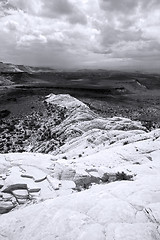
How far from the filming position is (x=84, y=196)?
31.6 feet

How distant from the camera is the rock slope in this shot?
25.0ft

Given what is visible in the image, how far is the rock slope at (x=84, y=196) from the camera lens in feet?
25.0

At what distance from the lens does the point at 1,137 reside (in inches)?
1202

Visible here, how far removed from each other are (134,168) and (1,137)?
22.2 metres

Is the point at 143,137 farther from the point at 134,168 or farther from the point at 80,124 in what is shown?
the point at 80,124

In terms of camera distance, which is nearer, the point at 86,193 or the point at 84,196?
the point at 84,196

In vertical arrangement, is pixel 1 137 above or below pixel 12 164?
below

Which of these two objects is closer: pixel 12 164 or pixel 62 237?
pixel 62 237

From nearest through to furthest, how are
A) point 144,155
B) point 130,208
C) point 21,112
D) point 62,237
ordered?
point 62,237, point 130,208, point 144,155, point 21,112

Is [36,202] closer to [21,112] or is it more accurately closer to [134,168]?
[134,168]

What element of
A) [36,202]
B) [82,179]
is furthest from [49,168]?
[36,202]

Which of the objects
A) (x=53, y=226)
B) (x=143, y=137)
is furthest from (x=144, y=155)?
(x=53, y=226)

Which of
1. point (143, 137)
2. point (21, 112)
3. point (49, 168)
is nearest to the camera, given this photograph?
point (49, 168)

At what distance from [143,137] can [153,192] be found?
10899mm
